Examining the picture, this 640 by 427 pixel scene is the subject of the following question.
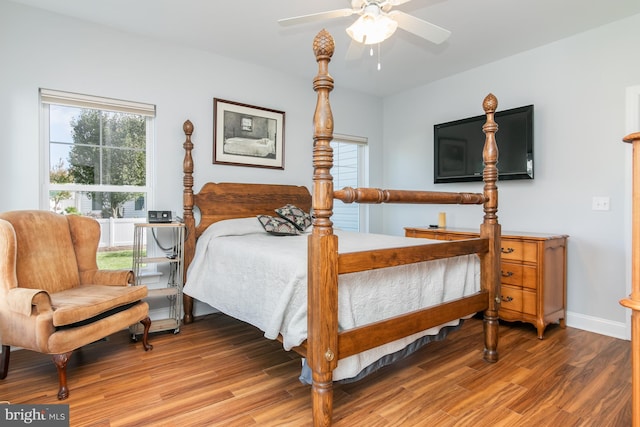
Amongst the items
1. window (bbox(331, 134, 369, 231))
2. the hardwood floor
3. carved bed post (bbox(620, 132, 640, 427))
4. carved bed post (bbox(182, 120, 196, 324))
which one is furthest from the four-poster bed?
window (bbox(331, 134, 369, 231))

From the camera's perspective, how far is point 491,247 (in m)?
2.37

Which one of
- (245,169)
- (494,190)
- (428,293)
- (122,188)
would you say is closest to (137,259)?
(122,188)

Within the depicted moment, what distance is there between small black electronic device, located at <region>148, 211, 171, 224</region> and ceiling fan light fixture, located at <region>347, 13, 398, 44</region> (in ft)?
6.68

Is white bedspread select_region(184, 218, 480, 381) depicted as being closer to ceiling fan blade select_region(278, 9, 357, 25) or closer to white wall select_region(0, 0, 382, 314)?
white wall select_region(0, 0, 382, 314)

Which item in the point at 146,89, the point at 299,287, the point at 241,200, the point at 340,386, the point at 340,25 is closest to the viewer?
the point at 299,287

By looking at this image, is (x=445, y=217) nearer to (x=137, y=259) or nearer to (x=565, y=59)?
(x=565, y=59)

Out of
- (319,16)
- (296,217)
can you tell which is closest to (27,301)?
(296,217)

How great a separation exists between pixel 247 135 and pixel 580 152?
3145 mm

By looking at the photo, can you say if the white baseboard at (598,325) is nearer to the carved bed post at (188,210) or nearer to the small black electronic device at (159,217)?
the carved bed post at (188,210)

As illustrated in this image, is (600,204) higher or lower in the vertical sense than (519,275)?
higher

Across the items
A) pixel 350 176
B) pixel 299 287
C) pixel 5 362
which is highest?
pixel 350 176

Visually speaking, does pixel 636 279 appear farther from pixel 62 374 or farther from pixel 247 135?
pixel 247 135

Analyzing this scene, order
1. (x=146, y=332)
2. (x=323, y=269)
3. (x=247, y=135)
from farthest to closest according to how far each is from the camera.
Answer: (x=247, y=135)
(x=146, y=332)
(x=323, y=269)

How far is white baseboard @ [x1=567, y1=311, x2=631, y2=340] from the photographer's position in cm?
283
